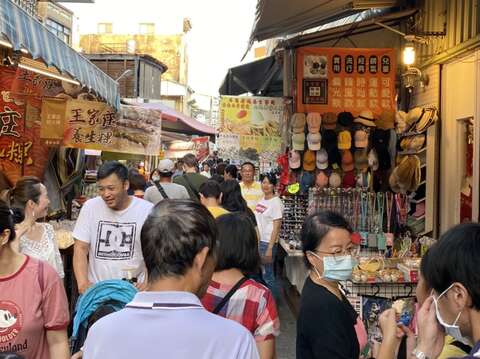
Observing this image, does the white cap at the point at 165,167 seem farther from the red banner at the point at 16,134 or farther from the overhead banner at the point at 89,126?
the red banner at the point at 16,134

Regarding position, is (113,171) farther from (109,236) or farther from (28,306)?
(28,306)

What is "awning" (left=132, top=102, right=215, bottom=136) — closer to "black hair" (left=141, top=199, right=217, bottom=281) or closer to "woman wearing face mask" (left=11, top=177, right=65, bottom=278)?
"woman wearing face mask" (left=11, top=177, right=65, bottom=278)

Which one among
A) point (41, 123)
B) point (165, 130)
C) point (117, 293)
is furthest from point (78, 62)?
point (165, 130)

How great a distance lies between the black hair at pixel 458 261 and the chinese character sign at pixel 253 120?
9056 millimetres

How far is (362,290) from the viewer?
5977 mm

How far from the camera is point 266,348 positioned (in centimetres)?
293

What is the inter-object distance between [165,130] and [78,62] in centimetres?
1097

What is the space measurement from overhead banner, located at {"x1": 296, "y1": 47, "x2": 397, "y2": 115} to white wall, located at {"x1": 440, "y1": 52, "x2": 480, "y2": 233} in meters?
1.16

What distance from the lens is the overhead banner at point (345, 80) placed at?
8.72 meters

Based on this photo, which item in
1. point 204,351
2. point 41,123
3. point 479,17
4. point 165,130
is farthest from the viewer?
point 165,130

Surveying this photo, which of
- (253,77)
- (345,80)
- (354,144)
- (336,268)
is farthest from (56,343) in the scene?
(253,77)

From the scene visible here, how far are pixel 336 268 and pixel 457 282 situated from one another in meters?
1.44

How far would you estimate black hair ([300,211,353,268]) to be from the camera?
335cm

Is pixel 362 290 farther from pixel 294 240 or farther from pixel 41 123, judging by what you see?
pixel 41 123
